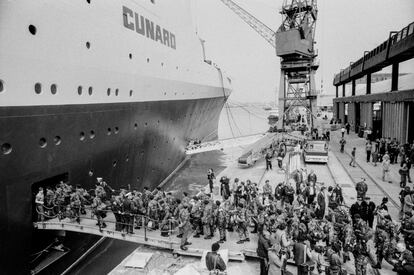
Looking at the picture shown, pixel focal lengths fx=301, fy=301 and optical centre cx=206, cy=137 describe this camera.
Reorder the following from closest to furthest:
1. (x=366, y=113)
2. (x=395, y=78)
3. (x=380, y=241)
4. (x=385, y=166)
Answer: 1. (x=380, y=241)
2. (x=385, y=166)
3. (x=395, y=78)
4. (x=366, y=113)

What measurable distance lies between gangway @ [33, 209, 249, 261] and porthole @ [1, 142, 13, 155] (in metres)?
2.18

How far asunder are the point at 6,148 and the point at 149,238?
4.33 metres

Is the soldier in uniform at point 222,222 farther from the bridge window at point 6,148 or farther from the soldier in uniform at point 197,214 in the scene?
the bridge window at point 6,148

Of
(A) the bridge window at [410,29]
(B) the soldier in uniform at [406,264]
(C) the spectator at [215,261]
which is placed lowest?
(B) the soldier in uniform at [406,264]

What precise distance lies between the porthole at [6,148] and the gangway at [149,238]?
2.18 m

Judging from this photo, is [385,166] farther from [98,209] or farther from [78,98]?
[78,98]

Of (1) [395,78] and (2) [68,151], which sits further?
(1) [395,78]

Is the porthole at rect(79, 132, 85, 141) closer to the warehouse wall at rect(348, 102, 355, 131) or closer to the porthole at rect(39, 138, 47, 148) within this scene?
the porthole at rect(39, 138, 47, 148)

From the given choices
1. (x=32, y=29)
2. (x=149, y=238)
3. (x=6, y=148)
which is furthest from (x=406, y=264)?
(x=32, y=29)

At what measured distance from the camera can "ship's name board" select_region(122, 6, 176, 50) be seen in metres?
12.0

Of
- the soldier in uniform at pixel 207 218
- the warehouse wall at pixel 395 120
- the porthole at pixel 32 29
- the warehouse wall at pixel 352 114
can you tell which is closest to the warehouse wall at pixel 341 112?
the warehouse wall at pixel 352 114

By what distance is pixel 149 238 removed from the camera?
28.1 feet

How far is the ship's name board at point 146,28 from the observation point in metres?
12.0

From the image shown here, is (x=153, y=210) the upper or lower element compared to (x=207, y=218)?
upper
